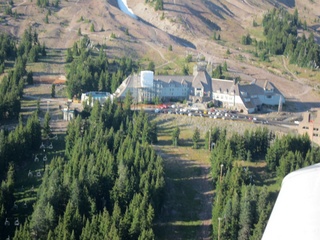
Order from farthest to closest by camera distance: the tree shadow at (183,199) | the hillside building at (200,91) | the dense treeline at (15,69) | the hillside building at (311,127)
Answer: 1. the hillside building at (200,91)
2. the dense treeline at (15,69)
3. the hillside building at (311,127)
4. the tree shadow at (183,199)

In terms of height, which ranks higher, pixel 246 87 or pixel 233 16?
pixel 233 16

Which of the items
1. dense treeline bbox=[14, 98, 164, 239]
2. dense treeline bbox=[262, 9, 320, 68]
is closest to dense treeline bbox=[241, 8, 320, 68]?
dense treeline bbox=[262, 9, 320, 68]

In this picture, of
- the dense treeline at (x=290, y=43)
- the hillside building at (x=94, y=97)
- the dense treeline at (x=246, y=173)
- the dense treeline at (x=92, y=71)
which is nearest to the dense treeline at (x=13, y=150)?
the hillside building at (x=94, y=97)

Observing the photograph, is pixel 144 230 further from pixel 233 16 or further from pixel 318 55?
pixel 233 16

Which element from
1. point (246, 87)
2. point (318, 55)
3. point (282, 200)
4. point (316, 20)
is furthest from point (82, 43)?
point (282, 200)

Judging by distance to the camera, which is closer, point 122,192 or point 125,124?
point 122,192

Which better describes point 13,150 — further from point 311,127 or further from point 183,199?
point 311,127

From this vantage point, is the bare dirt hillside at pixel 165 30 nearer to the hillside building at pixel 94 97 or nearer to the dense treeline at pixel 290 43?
the dense treeline at pixel 290 43
